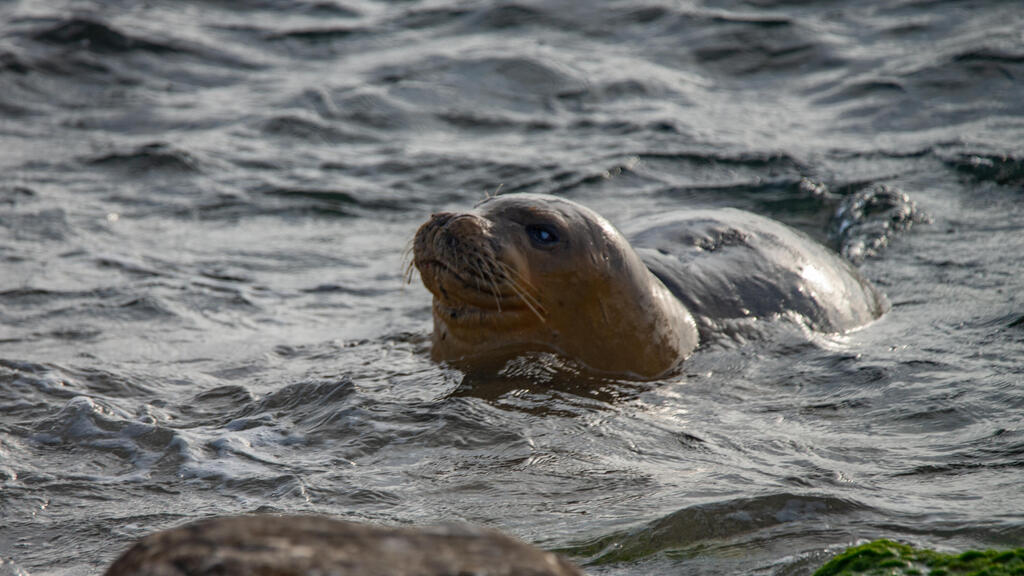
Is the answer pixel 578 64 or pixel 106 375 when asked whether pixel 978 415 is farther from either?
pixel 578 64

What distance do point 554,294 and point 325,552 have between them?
3.44 metres

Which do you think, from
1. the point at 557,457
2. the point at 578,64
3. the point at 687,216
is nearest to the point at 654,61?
the point at 578,64

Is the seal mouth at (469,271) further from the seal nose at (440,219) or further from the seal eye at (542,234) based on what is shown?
the seal eye at (542,234)

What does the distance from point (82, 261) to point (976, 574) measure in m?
5.65

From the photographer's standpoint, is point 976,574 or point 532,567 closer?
point 532,567

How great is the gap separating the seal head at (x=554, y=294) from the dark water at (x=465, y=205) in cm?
22

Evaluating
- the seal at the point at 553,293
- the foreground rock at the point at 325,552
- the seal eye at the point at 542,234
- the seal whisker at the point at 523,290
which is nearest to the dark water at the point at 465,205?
the seal at the point at 553,293

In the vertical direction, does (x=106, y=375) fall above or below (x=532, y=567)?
below

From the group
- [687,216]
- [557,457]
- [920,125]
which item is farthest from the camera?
[920,125]

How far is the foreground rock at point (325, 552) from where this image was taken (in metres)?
1.81

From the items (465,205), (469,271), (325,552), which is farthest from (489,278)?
(465,205)

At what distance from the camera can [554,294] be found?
5227 mm

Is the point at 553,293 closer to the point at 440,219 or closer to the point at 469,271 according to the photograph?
the point at 469,271

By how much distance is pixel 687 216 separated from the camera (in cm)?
645
